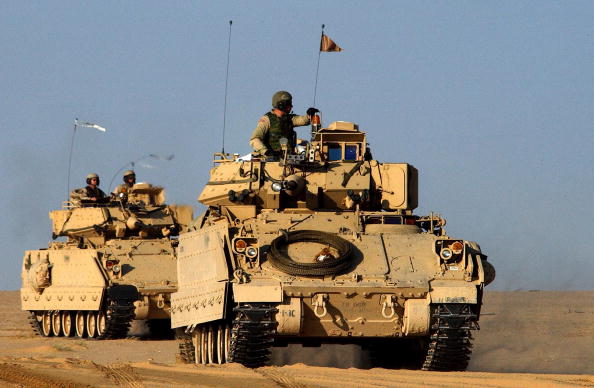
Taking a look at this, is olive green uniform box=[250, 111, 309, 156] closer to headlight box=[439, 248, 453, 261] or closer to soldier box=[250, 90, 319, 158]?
soldier box=[250, 90, 319, 158]

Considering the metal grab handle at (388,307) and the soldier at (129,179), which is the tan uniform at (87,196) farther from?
the metal grab handle at (388,307)

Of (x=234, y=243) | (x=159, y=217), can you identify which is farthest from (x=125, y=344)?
(x=234, y=243)

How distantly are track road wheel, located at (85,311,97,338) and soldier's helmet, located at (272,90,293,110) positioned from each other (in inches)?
459

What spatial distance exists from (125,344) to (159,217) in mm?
6642

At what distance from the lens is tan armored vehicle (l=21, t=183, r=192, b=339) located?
33781mm

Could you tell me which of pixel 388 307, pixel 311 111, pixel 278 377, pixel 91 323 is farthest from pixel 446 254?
pixel 91 323

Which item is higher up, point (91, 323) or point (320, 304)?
point (320, 304)

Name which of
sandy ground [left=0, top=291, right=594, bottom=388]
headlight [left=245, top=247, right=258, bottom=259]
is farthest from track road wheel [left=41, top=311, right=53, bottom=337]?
headlight [left=245, top=247, right=258, bottom=259]

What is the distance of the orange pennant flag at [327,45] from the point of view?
28.3 metres

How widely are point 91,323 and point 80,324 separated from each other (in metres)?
0.38

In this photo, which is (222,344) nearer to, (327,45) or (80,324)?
(327,45)

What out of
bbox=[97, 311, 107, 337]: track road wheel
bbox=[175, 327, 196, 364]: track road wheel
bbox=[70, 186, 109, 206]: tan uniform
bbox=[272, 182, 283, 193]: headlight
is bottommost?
bbox=[97, 311, 107, 337]: track road wheel

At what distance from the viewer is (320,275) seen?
21.0 m

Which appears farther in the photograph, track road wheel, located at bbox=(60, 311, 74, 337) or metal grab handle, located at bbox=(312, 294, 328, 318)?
track road wheel, located at bbox=(60, 311, 74, 337)
